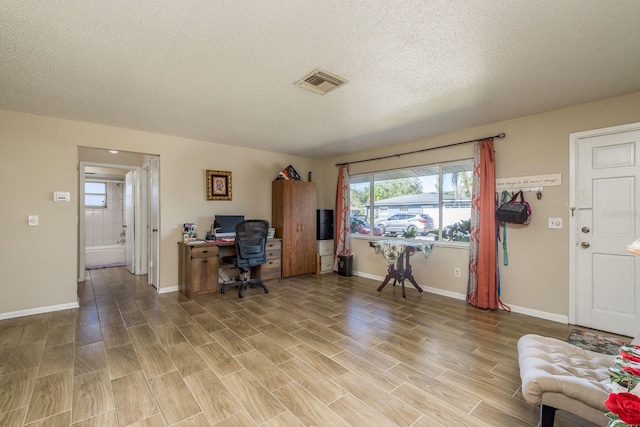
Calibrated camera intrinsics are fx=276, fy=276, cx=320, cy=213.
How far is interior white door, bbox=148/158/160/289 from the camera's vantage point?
171 inches

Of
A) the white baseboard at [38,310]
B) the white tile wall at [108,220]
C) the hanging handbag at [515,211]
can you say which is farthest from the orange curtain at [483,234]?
the white tile wall at [108,220]

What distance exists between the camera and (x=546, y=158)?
10.7 ft

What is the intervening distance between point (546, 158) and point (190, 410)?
4.24 meters

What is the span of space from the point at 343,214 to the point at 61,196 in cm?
429

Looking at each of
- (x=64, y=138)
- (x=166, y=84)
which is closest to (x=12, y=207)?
(x=64, y=138)

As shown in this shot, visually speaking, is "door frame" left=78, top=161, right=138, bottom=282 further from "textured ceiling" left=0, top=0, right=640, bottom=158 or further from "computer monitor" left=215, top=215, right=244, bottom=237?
"computer monitor" left=215, top=215, right=244, bottom=237

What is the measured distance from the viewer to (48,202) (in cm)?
346

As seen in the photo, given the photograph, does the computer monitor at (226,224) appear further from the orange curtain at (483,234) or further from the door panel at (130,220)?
the orange curtain at (483,234)

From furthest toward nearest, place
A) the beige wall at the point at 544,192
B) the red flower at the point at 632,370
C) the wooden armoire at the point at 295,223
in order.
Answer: the wooden armoire at the point at 295,223, the beige wall at the point at 544,192, the red flower at the point at 632,370

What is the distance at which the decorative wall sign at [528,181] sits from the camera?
3195mm

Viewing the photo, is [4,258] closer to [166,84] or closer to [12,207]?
[12,207]

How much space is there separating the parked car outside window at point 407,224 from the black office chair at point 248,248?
220cm

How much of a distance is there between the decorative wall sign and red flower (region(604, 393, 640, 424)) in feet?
9.88

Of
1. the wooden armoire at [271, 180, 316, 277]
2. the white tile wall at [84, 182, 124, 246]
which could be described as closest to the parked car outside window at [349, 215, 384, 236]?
the wooden armoire at [271, 180, 316, 277]
